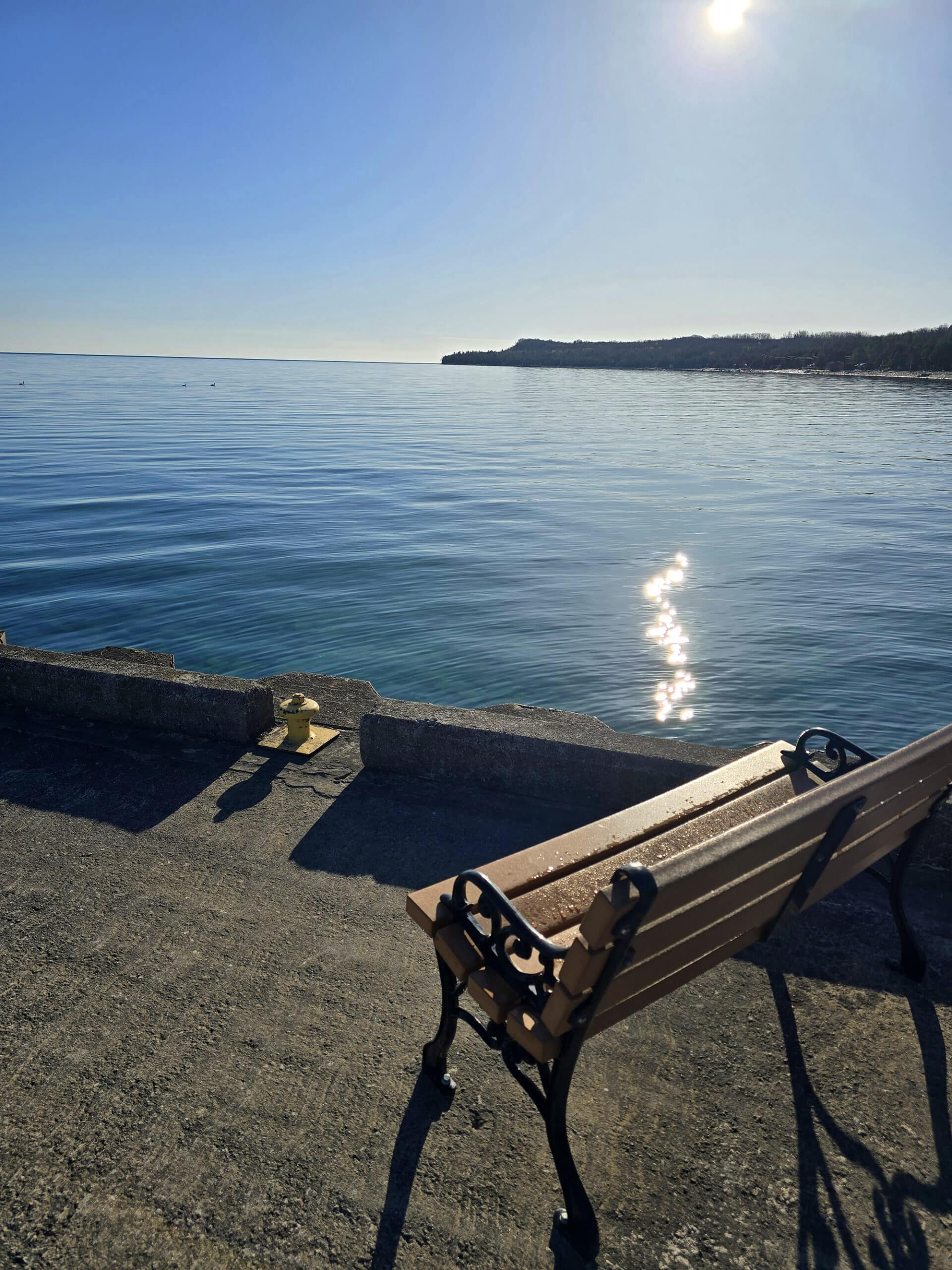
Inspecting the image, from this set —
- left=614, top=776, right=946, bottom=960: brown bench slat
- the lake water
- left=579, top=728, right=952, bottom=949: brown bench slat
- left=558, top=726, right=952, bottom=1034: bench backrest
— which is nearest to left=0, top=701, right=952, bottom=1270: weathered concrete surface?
left=558, top=726, right=952, bottom=1034: bench backrest

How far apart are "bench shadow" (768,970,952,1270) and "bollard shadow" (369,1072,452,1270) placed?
1.09 metres

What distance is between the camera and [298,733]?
5.28 m

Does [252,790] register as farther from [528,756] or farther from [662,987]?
[662,987]

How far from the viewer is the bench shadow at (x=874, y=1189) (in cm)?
227

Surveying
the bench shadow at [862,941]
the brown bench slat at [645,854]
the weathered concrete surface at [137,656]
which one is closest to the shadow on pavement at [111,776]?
the weathered concrete surface at [137,656]

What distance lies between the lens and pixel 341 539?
68.4ft

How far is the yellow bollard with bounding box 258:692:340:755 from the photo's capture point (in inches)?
206

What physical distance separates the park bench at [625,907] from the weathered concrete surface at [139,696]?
2712 mm

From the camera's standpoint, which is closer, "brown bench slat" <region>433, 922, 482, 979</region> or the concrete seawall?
"brown bench slat" <region>433, 922, 482, 979</region>

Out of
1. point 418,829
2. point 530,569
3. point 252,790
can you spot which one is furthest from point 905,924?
point 530,569

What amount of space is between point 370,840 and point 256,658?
8780mm

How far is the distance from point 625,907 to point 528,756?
2.65 meters

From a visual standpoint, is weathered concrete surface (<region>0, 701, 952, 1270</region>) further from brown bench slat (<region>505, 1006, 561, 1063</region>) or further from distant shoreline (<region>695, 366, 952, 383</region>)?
distant shoreline (<region>695, 366, 952, 383</region>)

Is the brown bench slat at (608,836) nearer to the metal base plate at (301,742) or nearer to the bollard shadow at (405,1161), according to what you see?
the bollard shadow at (405,1161)
